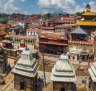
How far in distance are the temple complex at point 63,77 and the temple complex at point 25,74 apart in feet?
11.3

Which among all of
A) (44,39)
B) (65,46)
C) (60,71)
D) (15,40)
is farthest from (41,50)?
(60,71)

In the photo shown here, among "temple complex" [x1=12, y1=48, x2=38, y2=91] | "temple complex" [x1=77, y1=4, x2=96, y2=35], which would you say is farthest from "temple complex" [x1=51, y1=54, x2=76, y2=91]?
"temple complex" [x1=77, y1=4, x2=96, y2=35]

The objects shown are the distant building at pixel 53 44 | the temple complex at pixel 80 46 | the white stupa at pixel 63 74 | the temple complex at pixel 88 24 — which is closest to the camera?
the white stupa at pixel 63 74

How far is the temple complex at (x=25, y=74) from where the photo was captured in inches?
1137

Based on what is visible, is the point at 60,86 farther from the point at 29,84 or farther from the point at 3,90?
the point at 3,90

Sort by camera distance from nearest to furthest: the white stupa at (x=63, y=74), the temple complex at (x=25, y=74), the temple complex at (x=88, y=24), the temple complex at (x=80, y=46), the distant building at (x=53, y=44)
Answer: the white stupa at (x=63, y=74)
the temple complex at (x=25, y=74)
the temple complex at (x=80, y=46)
the distant building at (x=53, y=44)
the temple complex at (x=88, y=24)

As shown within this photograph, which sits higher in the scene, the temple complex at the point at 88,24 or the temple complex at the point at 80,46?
the temple complex at the point at 88,24

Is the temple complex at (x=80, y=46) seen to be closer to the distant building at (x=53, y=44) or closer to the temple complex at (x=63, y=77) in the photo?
the distant building at (x=53, y=44)

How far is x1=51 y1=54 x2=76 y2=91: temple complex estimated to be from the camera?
26.8 meters

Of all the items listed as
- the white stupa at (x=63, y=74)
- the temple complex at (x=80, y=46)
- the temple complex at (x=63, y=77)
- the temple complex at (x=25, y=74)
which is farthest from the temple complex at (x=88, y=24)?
the white stupa at (x=63, y=74)

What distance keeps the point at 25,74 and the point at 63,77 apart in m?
5.41

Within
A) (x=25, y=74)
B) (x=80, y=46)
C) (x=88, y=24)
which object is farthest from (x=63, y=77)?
(x=88, y=24)

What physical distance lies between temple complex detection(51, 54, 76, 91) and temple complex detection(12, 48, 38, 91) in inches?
136

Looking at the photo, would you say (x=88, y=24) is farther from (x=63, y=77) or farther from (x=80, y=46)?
(x=63, y=77)
